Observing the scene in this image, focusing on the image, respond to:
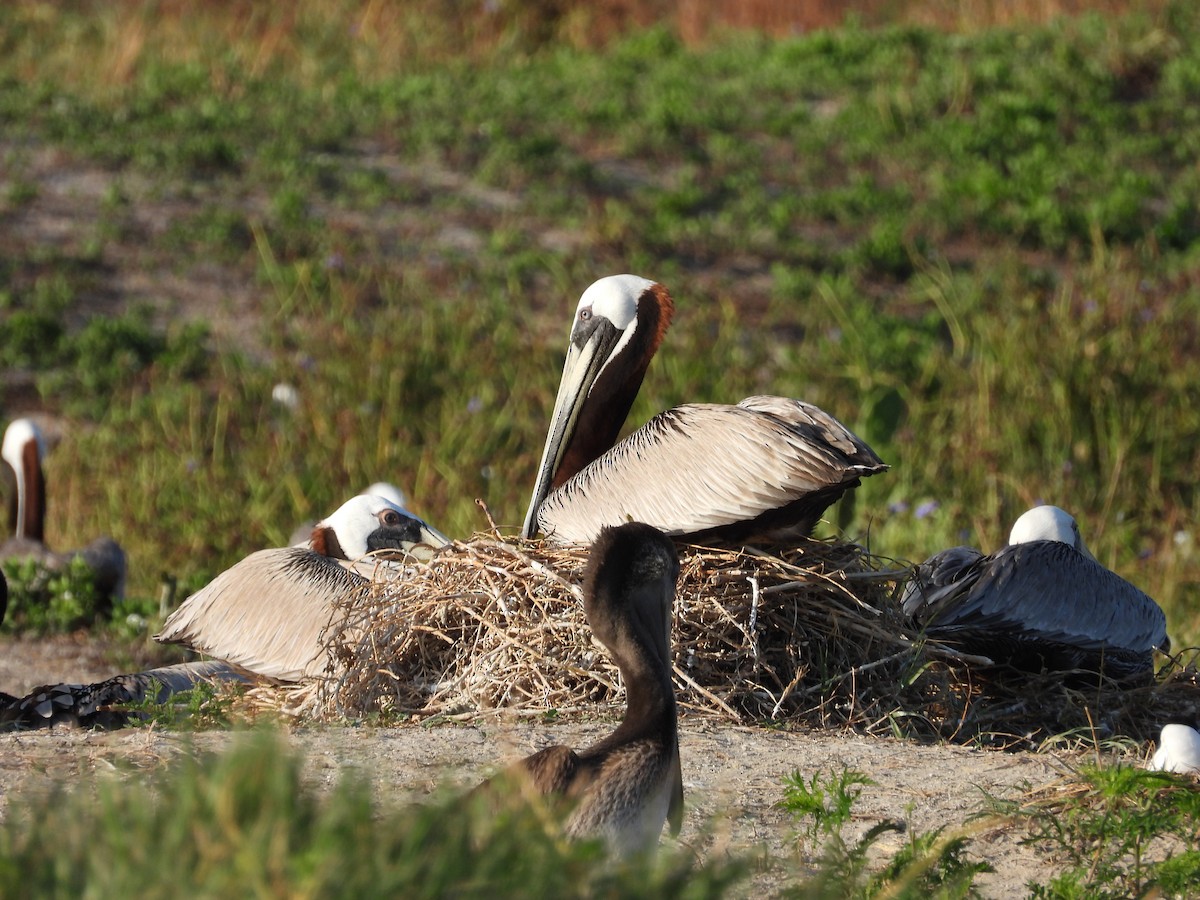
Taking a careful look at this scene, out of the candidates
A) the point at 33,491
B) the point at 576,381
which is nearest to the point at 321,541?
the point at 576,381

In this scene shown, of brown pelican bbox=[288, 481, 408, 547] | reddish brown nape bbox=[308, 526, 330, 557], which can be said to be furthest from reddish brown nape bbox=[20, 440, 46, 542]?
reddish brown nape bbox=[308, 526, 330, 557]

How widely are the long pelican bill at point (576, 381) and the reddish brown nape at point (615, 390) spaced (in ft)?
0.08

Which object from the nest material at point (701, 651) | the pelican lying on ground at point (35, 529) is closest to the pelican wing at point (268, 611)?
the nest material at point (701, 651)

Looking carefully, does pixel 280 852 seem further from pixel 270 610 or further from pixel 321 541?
pixel 321 541

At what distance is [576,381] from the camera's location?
614cm

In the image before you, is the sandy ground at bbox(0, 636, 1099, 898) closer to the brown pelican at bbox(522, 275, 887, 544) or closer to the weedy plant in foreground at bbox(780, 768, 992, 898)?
the weedy plant in foreground at bbox(780, 768, 992, 898)

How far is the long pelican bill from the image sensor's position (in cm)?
610

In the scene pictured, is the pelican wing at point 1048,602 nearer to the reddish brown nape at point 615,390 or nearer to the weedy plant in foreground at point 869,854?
the reddish brown nape at point 615,390

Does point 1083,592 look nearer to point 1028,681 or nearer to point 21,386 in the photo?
point 1028,681

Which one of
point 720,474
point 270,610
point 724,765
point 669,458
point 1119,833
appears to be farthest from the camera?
point 270,610

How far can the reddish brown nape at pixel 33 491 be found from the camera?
8578 mm

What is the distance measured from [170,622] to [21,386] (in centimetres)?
489

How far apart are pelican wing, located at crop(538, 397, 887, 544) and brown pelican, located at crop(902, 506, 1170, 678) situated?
2.10 ft

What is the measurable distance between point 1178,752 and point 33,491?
243 inches
